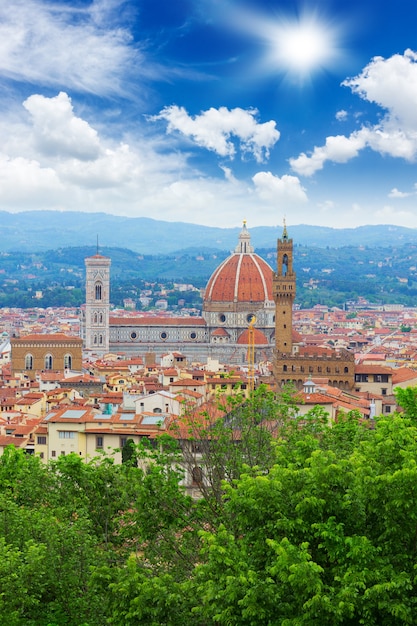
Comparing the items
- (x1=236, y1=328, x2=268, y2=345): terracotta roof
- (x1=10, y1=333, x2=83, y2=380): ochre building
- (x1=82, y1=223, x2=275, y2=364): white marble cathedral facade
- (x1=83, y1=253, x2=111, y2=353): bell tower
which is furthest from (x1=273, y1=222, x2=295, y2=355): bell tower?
(x1=83, y1=253, x2=111, y2=353): bell tower

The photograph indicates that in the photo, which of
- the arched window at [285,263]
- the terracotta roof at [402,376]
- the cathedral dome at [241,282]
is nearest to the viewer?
the terracotta roof at [402,376]

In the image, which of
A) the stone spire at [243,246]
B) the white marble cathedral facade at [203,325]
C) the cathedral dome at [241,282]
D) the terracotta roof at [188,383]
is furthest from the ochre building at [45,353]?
the stone spire at [243,246]

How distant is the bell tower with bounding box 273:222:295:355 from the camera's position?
57.4 meters

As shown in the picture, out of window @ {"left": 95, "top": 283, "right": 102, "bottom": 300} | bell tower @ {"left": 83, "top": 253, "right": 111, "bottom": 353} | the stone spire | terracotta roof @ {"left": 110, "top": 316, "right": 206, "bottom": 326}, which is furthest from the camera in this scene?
the stone spire

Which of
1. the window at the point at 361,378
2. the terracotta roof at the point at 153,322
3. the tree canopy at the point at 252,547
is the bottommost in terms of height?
the terracotta roof at the point at 153,322

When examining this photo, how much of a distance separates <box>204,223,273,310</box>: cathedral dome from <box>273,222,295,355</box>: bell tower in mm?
33186

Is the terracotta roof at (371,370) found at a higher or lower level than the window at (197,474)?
lower

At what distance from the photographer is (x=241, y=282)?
312ft

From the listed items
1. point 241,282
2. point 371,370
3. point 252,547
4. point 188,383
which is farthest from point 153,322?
point 252,547

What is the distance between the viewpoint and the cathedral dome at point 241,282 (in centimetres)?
9325

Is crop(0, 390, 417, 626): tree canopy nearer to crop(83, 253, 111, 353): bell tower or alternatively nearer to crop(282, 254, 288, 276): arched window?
crop(282, 254, 288, 276): arched window

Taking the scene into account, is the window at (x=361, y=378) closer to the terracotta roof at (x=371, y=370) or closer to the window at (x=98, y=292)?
the terracotta roof at (x=371, y=370)

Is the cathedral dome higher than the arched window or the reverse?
the reverse

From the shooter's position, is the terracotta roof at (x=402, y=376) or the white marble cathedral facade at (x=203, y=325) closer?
the terracotta roof at (x=402, y=376)
